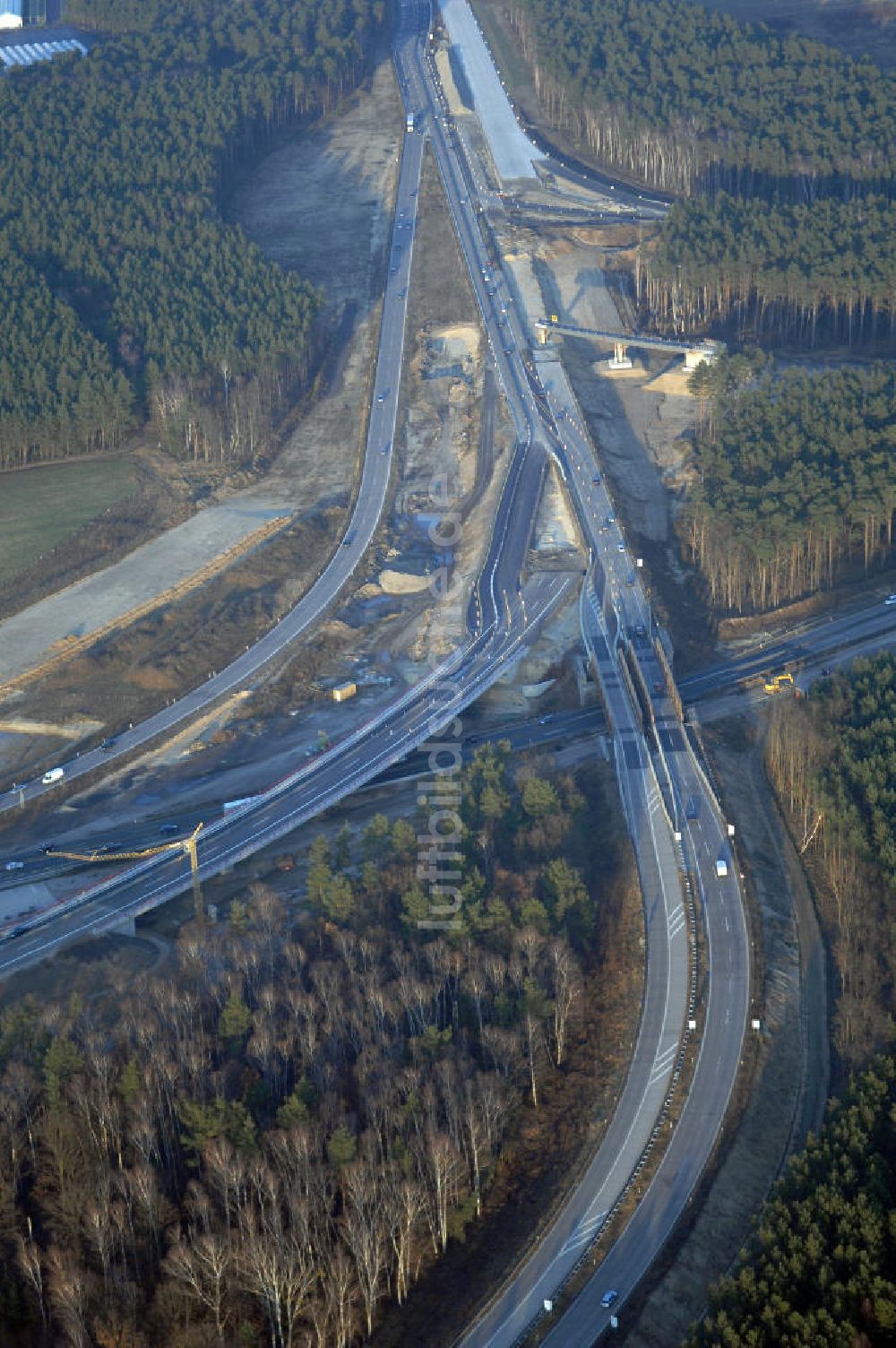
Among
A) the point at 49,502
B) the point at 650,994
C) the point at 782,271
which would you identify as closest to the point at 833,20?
the point at 782,271

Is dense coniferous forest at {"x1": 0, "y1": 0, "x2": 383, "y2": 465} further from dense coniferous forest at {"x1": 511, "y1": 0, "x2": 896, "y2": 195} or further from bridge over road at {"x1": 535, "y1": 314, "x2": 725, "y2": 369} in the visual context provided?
dense coniferous forest at {"x1": 511, "y1": 0, "x2": 896, "y2": 195}

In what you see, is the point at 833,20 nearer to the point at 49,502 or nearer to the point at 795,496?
the point at 795,496

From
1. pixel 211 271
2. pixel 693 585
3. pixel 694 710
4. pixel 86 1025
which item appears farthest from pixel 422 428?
pixel 86 1025

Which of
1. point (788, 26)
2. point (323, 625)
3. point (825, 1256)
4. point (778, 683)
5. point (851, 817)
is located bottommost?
point (825, 1256)

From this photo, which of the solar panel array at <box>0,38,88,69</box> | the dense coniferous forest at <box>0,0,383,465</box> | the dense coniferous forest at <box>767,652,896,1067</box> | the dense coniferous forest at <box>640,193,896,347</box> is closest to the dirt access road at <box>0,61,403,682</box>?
the dense coniferous forest at <box>0,0,383,465</box>

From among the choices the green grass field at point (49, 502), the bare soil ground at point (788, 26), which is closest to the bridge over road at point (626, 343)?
the green grass field at point (49, 502)

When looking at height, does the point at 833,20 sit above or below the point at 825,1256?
above

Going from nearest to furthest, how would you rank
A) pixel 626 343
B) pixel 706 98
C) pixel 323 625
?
1. pixel 323 625
2. pixel 626 343
3. pixel 706 98
